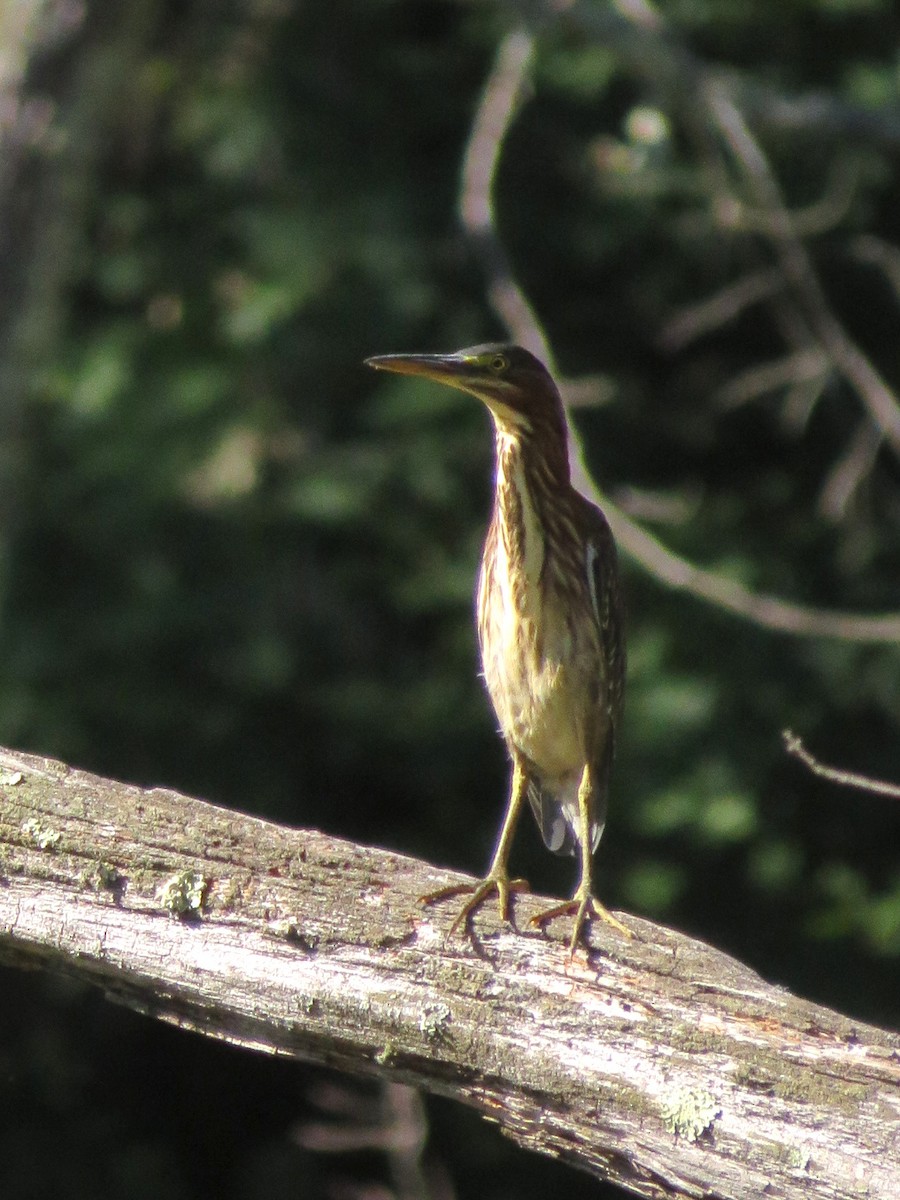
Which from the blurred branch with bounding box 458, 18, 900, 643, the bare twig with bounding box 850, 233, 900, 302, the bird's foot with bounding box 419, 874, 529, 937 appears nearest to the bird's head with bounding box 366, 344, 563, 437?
the blurred branch with bounding box 458, 18, 900, 643

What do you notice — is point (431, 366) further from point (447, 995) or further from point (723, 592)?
→ point (723, 592)

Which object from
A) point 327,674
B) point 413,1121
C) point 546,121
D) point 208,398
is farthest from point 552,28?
point 413,1121

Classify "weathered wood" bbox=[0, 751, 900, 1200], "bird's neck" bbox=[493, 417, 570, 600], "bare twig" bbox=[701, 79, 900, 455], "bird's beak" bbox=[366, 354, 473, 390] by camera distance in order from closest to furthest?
1. "weathered wood" bbox=[0, 751, 900, 1200]
2. "bird's beak" bbox=[366, 354, 473, 390]
3. "bird's neck" bbox=[493, 417, 570, 600]
4. "bare twig" bbox=[701, 79, 900, 455]

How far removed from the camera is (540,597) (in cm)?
465

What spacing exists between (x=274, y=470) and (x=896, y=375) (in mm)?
3092

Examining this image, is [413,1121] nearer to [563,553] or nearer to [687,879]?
[687,879]

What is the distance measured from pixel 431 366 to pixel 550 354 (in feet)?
7.61

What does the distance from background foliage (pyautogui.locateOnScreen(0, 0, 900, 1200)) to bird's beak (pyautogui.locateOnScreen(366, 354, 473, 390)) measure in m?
3.20

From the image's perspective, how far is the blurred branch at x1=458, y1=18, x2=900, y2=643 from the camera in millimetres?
5461

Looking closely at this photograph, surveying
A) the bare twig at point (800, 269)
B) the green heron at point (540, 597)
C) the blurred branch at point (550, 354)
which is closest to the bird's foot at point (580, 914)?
the green heron at point (540, 597)

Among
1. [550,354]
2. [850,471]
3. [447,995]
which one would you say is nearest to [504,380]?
[447,995]

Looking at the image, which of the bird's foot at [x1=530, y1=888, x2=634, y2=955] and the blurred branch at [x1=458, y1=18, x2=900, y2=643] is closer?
the bird's foot at [x1=530, y1=888, x2=634, y2=955]

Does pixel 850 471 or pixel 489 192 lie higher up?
pixel 489 192

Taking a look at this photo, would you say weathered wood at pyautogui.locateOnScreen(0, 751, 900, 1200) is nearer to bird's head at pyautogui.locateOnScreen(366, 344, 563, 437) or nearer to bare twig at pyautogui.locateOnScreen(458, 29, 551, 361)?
bird's head at pyautogui.locateOnScreen(366, 344, 563, 437)
